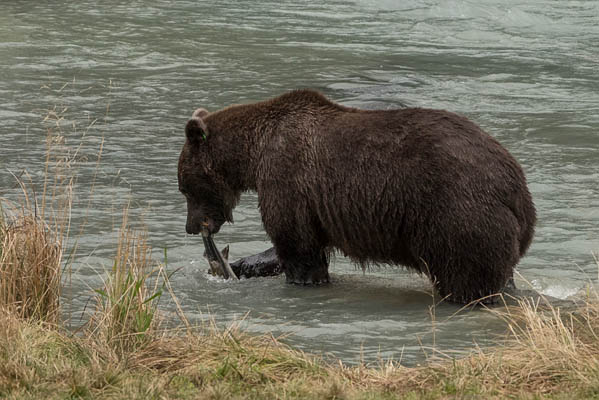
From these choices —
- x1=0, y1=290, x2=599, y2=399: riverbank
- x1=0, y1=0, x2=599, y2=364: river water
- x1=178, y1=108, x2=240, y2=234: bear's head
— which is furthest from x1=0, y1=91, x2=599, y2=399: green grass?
x1=178, y1=108, x2=240, y2=234: bear's head

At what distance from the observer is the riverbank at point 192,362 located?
620 centimetres

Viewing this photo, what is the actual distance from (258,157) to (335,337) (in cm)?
208

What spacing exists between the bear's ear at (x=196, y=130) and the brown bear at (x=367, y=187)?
0.04ft

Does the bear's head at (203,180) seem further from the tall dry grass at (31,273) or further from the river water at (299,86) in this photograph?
the tall dry grass at (31,273)

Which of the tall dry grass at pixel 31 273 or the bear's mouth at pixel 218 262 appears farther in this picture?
the bear's mouth at pixel 218 262

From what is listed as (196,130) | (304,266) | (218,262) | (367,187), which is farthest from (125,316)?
(196,130)

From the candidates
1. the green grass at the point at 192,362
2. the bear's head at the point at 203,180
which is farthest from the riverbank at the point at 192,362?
the bear's head at the point at 203,180

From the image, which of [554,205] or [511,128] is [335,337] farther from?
[511,128]

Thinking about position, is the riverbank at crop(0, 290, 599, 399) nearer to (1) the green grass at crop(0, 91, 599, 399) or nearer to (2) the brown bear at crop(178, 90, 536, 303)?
(1) the green grass at crop(0, 91, 599, 399)

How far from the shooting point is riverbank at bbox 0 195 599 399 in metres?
6.20

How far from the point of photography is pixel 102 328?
22.6ft

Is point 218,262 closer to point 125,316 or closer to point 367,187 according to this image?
point 367,187

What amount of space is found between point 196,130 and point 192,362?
3391mm

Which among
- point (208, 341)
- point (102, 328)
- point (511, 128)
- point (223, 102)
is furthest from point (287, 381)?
point (223, 102)
